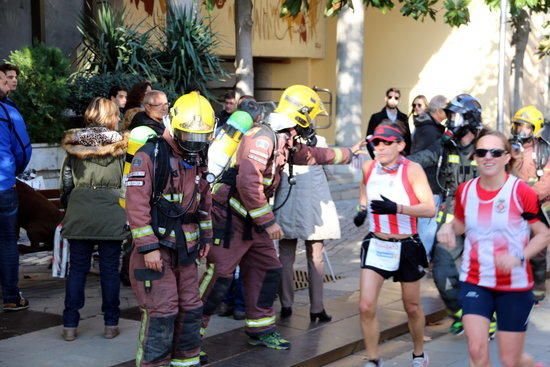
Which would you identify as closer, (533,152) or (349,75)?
(533,152)

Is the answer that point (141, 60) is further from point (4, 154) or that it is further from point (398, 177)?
point (398, 177)

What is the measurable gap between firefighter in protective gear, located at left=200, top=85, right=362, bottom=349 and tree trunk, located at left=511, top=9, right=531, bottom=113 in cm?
1191

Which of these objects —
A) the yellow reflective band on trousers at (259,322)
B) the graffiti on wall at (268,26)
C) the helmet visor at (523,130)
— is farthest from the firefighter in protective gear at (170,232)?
the graffiti on wall at (268,26)

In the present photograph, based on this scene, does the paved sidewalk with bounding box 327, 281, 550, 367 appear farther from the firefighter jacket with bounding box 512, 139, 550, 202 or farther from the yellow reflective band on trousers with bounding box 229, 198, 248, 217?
the yellow reflective band on trousers with bounding box 229, 198, 248, 217

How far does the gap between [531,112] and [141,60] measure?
570 centimetres

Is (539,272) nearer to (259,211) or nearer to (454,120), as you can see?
(454,120)

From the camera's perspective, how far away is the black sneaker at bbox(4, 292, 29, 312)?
753 cm

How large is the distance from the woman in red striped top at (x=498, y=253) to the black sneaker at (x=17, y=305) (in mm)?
3849

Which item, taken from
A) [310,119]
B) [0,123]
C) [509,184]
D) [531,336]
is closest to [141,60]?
[0,123]

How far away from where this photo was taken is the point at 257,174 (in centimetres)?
645

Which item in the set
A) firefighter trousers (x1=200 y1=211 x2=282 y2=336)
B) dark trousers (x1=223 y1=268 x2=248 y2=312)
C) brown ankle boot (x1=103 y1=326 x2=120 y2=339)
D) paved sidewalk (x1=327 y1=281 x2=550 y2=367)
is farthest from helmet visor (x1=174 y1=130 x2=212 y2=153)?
dark trousers (x1=223 y1=268 x2=248 y2=312)

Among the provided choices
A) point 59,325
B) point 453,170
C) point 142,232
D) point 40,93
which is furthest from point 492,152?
point 40,93

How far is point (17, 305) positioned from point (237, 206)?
87.3 inches

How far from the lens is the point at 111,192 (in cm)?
690
